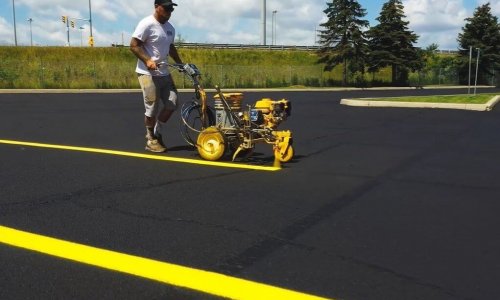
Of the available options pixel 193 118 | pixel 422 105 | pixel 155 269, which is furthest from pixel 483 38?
pixel 155 269

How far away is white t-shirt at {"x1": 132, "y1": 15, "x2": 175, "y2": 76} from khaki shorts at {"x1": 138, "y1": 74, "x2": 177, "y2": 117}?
0.30ft

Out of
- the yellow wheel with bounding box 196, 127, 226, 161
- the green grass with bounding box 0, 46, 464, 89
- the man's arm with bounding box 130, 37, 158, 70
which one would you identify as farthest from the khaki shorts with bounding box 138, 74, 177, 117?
the green grass with bounding box 0, 46, 464, 89

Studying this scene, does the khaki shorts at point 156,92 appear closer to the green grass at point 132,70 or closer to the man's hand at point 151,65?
the man's hand at point 151,65

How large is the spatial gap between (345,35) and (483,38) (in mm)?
19297

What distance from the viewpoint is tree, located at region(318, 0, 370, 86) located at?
41.5m

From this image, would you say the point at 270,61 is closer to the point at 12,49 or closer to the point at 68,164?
the point at 12,49

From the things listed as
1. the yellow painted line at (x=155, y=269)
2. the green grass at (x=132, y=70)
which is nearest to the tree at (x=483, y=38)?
the green grass at (x=132, y=70)

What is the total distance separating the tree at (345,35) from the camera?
1634 inches

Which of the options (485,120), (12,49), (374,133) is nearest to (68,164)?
(374,133)

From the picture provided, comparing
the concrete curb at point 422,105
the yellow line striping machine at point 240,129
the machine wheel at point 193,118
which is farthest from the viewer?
the concrete curb at point 422,105

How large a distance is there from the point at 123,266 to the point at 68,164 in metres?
3.53

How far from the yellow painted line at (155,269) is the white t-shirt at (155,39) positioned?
12.6 ft

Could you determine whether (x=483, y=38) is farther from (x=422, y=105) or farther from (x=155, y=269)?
(x=155, y=269)

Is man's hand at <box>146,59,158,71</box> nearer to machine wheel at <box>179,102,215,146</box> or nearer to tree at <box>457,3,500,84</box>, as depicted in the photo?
machine wheel at <box>179,102,215,146</box>
